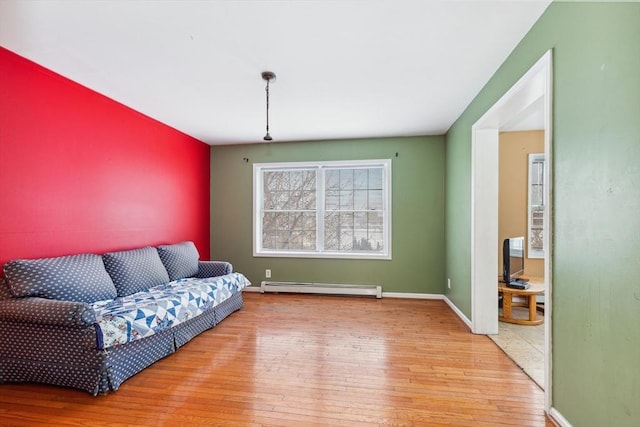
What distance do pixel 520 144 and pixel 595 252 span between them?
3.37 m

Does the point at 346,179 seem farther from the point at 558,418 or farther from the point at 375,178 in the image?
the point at 558,418

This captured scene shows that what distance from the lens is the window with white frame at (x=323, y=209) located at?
474 cm

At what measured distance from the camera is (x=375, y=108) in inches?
136

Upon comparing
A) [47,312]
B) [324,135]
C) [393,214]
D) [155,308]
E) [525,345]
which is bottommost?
[525,345]

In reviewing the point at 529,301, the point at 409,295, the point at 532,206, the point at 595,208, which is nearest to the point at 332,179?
the point at 409,295

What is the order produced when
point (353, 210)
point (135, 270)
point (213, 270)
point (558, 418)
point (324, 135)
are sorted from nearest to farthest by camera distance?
point (558, 418)
point (135, 270)
point (213, 270)
point (324, 135)
point (353, 210)

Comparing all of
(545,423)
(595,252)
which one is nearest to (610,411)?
(545,423)

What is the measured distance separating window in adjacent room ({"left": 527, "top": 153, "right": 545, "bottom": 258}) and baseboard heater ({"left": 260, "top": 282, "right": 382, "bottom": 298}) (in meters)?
2.23

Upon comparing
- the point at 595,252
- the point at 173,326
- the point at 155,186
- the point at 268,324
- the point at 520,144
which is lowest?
the point at 268,324

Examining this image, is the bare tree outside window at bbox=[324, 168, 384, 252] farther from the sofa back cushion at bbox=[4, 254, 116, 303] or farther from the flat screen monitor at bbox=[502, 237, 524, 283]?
the sofa back cushion at bbox=[4, 254, 116, 303]

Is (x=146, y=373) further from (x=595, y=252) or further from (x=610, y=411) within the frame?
(x=595, y=252)

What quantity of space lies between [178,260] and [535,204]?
15.9 ft

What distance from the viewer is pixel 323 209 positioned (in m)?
4.87

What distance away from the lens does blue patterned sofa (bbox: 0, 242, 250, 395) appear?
2.06 metres
